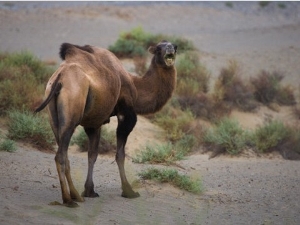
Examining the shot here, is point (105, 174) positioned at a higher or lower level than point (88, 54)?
lower

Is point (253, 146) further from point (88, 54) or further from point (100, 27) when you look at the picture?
point (100, 27)

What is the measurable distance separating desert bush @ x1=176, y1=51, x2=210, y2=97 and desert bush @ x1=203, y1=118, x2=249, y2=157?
330cm

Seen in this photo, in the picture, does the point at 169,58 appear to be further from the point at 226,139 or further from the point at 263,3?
the point at 263,3

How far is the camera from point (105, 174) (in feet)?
42.5

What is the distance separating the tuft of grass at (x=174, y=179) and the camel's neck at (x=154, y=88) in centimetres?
99

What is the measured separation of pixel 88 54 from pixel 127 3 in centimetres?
3375

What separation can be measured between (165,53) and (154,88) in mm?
594

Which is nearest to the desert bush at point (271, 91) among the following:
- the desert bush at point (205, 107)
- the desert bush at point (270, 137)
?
the desert bush at point (205, 107)

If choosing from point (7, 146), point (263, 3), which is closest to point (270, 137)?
point (7, 146)

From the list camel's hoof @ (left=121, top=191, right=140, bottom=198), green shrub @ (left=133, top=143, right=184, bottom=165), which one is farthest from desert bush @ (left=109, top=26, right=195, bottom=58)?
camel's hoof @ (left=121, top=191, right=140, bottom=198)

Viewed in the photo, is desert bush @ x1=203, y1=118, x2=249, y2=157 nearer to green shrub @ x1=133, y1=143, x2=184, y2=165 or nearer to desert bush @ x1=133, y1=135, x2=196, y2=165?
desert bush @ x1=133, y1=135, x2=196, y2=165

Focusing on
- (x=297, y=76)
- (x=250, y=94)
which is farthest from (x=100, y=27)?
(x=250, y=94)

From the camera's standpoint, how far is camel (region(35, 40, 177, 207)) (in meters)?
9.34

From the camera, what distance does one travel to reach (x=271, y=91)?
2284 centimetres
